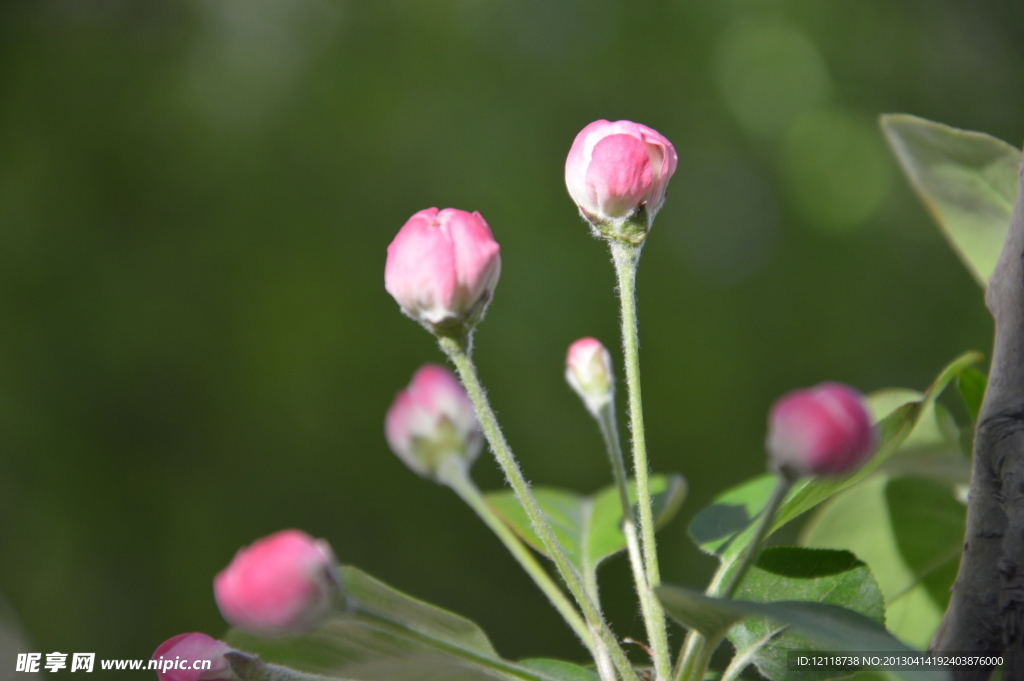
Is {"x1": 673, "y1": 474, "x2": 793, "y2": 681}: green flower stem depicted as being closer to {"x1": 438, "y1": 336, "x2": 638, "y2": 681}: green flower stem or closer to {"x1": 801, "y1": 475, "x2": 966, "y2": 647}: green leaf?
{"x1": 438, "y1": 336, "x2": 638, "y2": 681}: green flower stem

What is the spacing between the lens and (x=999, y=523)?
27 cm

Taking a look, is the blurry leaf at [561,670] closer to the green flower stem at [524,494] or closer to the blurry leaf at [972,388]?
the green flower stem at [524,494]

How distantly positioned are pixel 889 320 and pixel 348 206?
1842 mm

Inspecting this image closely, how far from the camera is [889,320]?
238cm

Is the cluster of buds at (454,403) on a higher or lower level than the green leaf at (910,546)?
higher

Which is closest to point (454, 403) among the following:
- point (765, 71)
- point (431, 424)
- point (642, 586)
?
point (431, 424)

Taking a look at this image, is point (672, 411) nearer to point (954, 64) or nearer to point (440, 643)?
point (954, 64)

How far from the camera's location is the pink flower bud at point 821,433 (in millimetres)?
231

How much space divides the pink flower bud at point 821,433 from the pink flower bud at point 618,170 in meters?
0.13

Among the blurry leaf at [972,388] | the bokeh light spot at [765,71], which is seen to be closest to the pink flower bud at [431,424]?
the blurry leaf at [972,388]

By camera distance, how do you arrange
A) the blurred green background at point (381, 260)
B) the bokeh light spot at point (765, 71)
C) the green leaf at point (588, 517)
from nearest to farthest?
the green leaf at point (588, 517) < the blurred green background at point (381, 260) < the bokeh light spot at point (765, 71)

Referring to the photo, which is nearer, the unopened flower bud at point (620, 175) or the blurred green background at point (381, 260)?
the unopened flower bud at point (620, 175)

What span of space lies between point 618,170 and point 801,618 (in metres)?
0.20

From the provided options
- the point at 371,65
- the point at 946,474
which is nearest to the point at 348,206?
the point at 371,65
